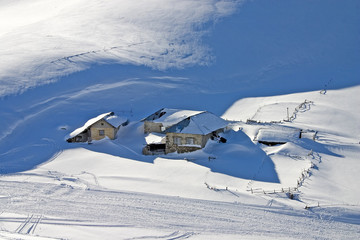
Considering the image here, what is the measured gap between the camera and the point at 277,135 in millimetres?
32219

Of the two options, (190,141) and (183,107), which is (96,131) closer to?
(190,141)

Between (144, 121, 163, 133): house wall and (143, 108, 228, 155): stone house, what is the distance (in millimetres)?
232

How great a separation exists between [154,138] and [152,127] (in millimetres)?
1528

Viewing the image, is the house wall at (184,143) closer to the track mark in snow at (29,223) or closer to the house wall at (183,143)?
the house wall at (183,143)

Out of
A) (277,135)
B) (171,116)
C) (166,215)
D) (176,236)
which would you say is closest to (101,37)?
(171,116)

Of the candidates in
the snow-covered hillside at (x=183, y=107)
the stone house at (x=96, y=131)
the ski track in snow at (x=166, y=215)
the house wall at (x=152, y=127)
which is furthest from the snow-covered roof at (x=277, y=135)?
the stone house at (x=96, y=131)

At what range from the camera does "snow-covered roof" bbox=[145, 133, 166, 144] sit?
103 feet

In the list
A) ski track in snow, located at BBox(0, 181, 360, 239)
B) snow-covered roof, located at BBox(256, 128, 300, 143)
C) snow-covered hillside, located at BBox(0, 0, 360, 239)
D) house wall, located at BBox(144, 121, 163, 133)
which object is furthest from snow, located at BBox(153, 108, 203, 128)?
ski track in snow, located at BBox(0, 181, 360, 239)

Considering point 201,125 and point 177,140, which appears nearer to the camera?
point 177,140

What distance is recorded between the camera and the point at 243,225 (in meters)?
21.1

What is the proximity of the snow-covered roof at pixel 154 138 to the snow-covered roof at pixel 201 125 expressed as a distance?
1.26 metres

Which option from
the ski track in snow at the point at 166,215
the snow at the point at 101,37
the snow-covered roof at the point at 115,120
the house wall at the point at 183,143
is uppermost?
the snow at the point at 101,37

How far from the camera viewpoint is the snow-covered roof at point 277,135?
31.8m

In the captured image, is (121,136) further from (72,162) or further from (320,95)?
(320,95)
